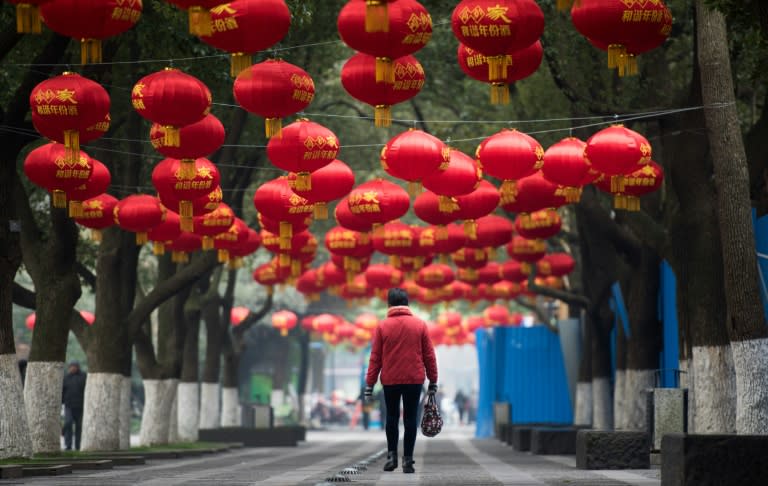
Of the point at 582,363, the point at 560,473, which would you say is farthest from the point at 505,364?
the point at 560,473

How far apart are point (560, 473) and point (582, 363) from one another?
17.7 meters

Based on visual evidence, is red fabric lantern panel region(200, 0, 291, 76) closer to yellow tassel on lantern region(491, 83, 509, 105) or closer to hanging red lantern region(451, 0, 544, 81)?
hanging red lantern region(451, 0, 544, 81)

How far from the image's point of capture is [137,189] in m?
23.9

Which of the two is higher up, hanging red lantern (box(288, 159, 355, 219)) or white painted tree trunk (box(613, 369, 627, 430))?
hanging red lantern (box(288, 159, 355, 219))

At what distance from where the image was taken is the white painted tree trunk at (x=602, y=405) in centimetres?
2930

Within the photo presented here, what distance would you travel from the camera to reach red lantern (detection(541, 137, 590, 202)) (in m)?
18.6

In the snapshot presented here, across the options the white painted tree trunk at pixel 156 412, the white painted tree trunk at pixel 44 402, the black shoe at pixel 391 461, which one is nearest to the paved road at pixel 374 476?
the black shoe at pixel 391 461

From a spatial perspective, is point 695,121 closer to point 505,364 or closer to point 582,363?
point 582,363

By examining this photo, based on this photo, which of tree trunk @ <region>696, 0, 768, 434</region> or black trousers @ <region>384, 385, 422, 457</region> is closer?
black trousers @ <region>384, 385, 422, 457</region>

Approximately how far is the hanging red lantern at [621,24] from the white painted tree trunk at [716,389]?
17.6ft

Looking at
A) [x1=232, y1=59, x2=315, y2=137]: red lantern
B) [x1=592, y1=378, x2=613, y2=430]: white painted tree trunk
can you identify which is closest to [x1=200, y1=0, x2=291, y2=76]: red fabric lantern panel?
[x1=232, y1=59, x2=315, y2=137]: red lantern

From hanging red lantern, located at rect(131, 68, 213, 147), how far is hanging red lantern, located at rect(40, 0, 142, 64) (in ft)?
8.08

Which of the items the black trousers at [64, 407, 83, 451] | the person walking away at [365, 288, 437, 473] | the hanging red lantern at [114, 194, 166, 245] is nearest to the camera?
→ the person walking away at [365, 288, 437, 473]

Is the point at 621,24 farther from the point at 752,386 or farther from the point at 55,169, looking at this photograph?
the point at 55,169
